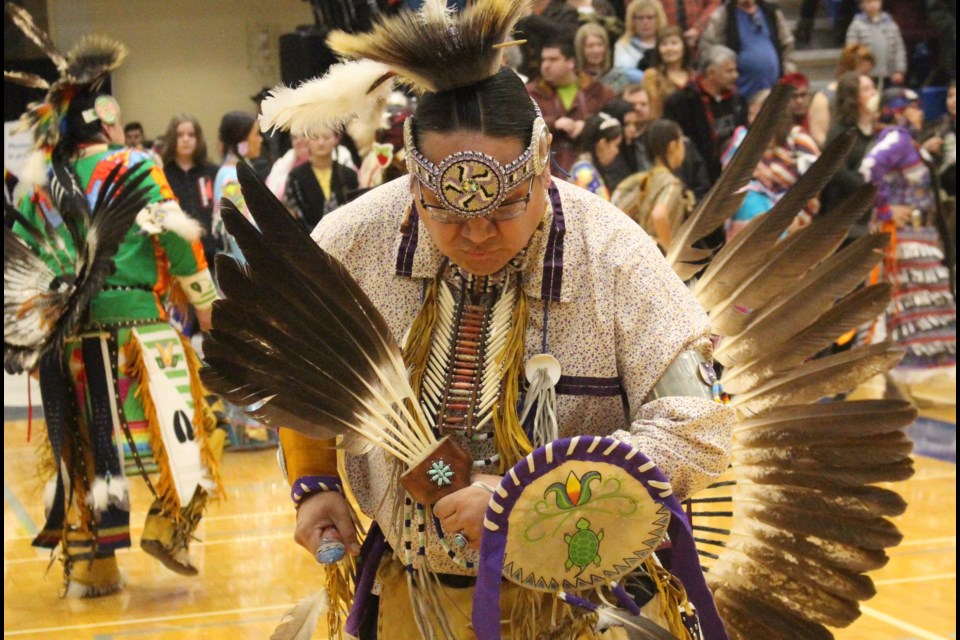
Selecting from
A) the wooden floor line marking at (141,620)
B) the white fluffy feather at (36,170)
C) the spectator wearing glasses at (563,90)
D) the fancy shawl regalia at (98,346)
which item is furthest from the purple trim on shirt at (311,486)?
the spectator wearing glasses at (563,90)

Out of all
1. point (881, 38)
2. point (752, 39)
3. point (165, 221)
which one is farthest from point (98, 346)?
point (881, 38)

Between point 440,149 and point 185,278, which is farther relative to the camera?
point 185,278

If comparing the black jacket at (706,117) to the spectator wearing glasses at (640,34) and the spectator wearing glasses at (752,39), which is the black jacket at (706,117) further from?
the spectator wearing glasses at (640,34)

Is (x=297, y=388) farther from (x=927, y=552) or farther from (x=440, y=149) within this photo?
(x=927, y=552)

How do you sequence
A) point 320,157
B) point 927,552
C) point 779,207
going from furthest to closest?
point 320,157, point 927,552, point 779,207

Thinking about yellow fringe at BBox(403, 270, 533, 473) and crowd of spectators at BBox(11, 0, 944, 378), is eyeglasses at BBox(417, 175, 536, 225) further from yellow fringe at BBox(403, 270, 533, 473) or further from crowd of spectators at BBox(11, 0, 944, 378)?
crowd of spectators at BBox(11, 0, 944, 378)

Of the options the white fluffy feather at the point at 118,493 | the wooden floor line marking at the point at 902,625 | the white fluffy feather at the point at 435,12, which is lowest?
the wooden floor line marking at the point at 902,625

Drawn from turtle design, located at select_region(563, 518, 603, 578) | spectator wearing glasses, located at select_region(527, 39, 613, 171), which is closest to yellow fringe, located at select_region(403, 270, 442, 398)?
turtle design, located at select_region(563, 518, 603, 578)

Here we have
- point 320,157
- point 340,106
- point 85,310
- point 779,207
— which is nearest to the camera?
point 340,106

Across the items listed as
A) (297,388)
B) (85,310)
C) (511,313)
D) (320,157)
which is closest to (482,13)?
(511,313)

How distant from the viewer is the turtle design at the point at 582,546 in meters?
1.68

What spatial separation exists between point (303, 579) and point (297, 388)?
2.70 m

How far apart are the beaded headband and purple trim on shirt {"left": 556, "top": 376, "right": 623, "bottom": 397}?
27 centimetres

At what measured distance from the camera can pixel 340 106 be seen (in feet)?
6.05
